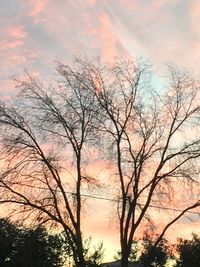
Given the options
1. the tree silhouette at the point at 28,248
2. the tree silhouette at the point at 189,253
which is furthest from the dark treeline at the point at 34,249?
the tree silhouette at the point at 189,253

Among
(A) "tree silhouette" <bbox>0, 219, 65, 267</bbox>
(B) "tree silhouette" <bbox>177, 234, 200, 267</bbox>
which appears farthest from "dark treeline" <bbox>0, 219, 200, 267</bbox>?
(B) "tree silhouette" <bbox>177, 234, 200, 267</bbox>

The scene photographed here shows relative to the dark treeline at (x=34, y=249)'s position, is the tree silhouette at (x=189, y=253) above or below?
Answer: above

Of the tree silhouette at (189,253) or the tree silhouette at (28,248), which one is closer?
the tree silhouette at (28,248)

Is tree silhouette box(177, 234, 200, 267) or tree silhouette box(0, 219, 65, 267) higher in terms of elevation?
tree silhouette box(177, 234, 200, 267)

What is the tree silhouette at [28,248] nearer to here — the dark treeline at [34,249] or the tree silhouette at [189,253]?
the dark treeline at [34,249]

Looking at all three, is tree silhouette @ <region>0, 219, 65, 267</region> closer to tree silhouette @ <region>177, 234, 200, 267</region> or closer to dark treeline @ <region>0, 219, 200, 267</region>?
dark treeline @ <region>0, 219, 200, 267</region>

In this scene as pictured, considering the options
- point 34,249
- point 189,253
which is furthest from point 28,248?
point 189,253

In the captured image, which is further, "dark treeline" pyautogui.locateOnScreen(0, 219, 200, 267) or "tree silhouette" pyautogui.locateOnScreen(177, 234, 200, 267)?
"tree silhouette" pyautogui.locateOnScreen(177, 234, 200, 267)

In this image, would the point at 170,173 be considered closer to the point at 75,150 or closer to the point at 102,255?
the point at 75,150

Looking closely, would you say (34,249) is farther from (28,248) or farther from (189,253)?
(189,253)

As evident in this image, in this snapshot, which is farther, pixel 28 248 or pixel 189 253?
pixel 189 253

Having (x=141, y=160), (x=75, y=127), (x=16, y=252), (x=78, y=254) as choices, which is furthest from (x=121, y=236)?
(x=16, y=252)

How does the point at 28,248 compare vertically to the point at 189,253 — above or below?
below

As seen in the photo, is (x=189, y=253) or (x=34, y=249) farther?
(x=189, y=253)
